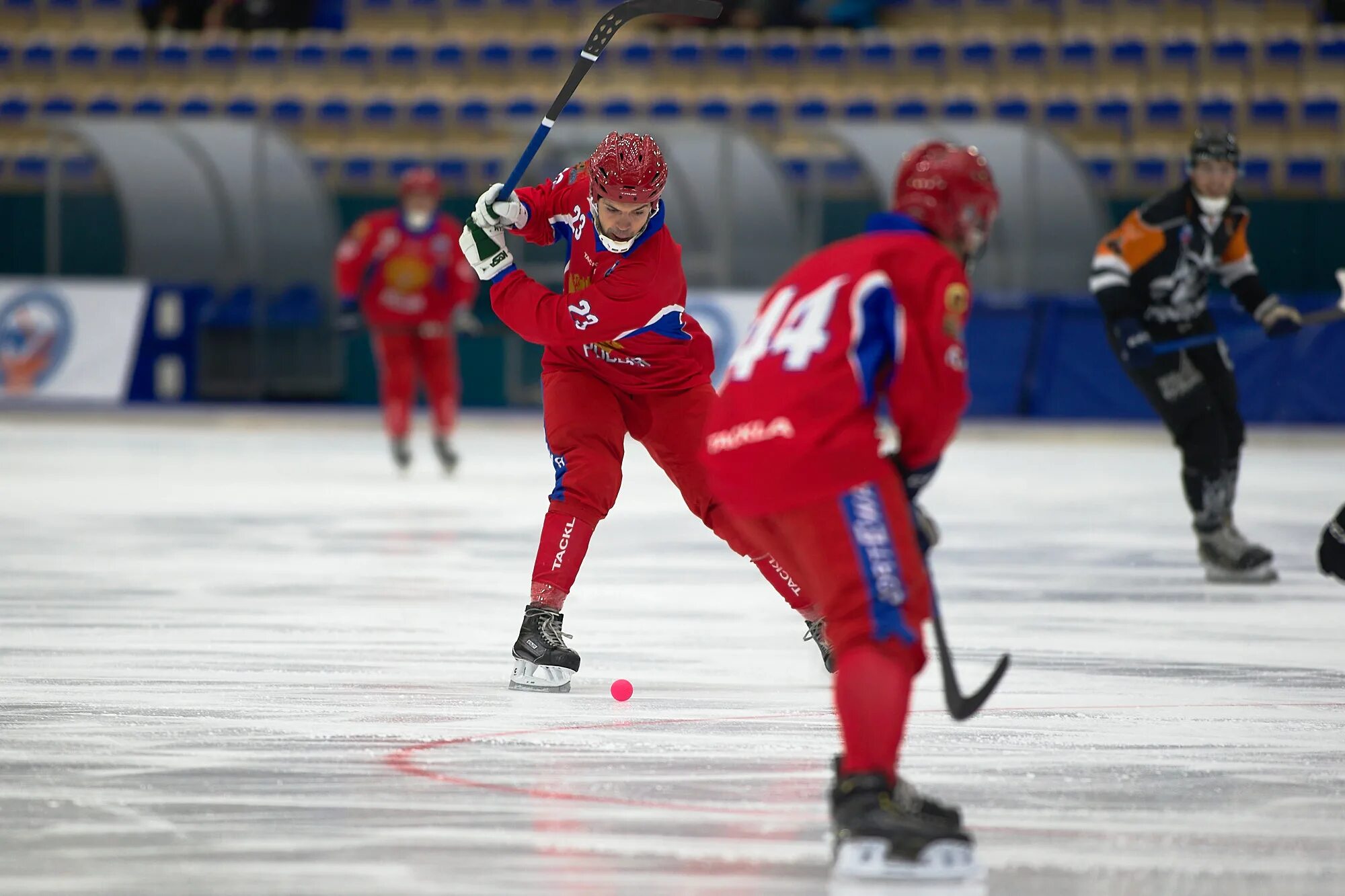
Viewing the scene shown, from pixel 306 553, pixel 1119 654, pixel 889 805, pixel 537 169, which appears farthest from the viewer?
pixel 537 169

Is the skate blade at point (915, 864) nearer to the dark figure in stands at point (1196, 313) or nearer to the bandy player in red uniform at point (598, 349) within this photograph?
the bandy player in red uniform at point (598, 349)

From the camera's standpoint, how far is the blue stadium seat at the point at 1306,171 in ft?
64.6

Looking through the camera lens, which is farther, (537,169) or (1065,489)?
(537,169)

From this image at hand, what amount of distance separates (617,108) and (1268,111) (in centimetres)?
654

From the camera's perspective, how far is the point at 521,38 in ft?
77.0

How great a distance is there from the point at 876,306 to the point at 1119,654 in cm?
310

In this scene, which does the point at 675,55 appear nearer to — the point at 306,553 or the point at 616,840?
the point at 306,553

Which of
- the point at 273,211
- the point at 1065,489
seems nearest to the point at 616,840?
the point at 1065,489

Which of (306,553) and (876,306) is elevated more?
(876,306)

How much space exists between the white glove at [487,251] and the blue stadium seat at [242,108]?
18.0 meters

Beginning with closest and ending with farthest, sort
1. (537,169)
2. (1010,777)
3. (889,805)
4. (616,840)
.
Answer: (889,805), (616,840), (1010,777), (537,169)

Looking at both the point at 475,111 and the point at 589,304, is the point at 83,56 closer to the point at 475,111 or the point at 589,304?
the point at 475,111

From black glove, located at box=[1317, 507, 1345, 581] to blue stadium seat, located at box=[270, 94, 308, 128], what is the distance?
1827 centimetres

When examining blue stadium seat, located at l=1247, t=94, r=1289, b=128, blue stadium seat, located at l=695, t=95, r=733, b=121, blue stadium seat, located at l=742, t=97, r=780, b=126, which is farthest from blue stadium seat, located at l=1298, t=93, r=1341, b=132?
blue stadium seat, located at l=695, t=95, r=733, b=121
